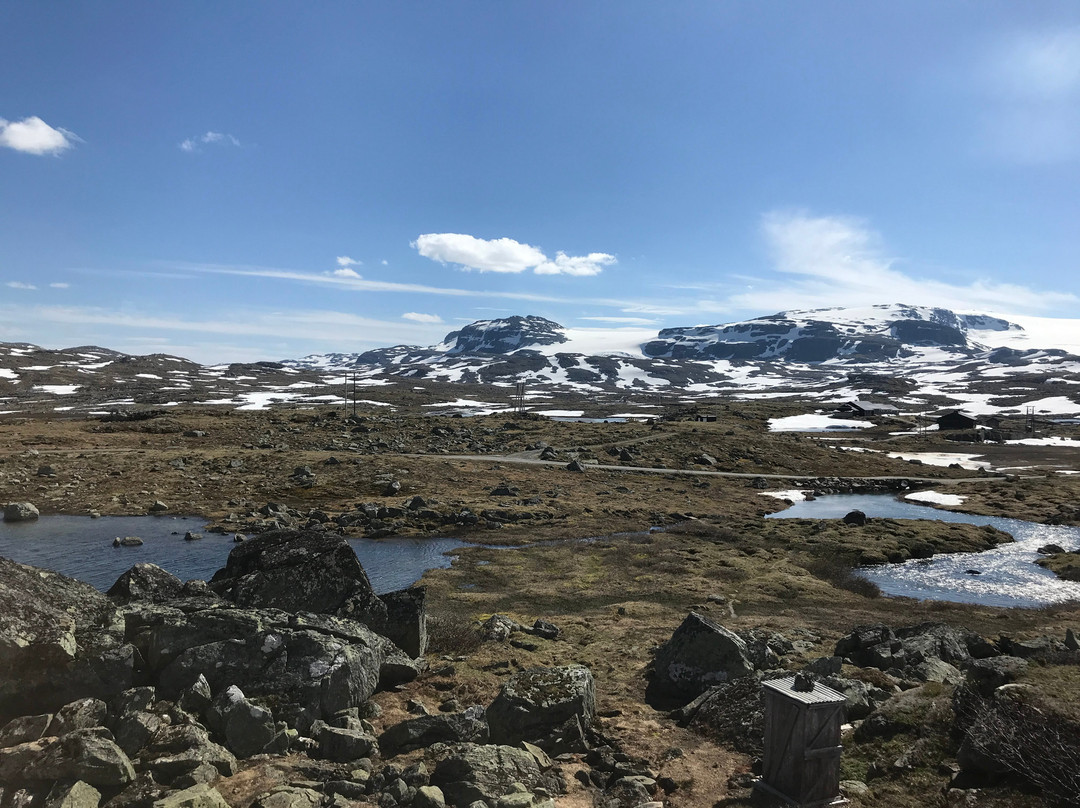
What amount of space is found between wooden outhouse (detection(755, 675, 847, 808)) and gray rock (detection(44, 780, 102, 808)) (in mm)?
11469

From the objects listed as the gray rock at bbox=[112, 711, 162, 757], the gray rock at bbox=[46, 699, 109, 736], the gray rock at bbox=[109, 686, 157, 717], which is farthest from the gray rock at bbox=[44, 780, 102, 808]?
the gray rock at bbox=[109, 686, 157, 717]

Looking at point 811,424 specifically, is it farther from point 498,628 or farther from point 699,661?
point 699,661

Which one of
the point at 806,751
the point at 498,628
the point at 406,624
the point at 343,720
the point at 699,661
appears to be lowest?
the point at 498,628

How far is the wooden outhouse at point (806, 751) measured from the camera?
11.0m

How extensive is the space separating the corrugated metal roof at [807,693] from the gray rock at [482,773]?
4950mm

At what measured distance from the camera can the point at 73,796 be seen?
29.7 ft

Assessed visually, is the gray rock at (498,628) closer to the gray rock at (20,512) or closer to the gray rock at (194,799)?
the gray rock at (194,799)

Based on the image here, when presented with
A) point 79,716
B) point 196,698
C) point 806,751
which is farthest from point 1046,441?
point 79,716

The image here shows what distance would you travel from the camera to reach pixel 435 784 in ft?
35.7

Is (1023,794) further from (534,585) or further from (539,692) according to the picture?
(534,585)

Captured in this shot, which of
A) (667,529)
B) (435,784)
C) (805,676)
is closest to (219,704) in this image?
(435,784)

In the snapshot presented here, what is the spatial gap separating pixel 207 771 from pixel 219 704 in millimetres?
1812

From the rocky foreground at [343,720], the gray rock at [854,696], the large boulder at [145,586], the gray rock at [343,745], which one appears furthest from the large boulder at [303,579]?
the gray rock at [854,696]

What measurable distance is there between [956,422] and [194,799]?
172556mm
